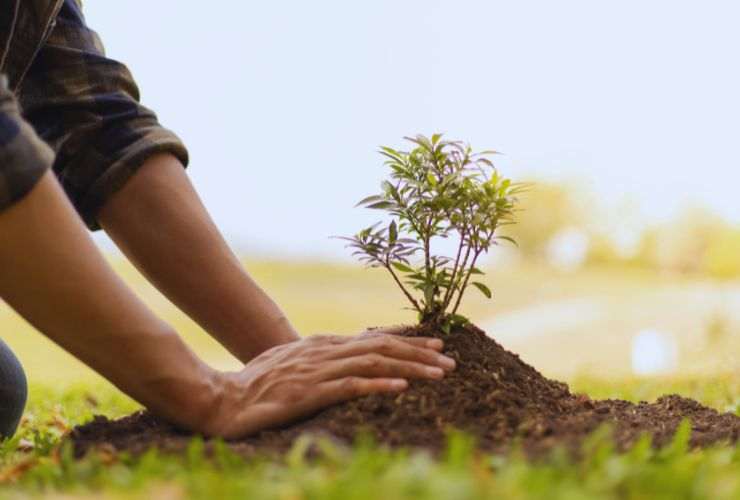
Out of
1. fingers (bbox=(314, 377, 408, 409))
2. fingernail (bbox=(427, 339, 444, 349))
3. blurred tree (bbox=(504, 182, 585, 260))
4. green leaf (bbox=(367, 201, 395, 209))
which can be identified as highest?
blurred tree (bbox=(504, 182, 585, 260))

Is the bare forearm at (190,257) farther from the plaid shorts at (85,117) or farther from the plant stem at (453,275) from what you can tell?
the plant stem at (453,275)

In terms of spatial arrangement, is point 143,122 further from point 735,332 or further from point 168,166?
point 735,332

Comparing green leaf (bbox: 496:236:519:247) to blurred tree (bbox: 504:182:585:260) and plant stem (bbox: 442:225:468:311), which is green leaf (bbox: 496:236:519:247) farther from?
blurred tree (bbox: 504:182:585:260)

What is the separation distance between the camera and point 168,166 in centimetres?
284

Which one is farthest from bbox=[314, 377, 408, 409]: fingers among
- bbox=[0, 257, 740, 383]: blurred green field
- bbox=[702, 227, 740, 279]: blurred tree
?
bbox=[702, 227, 740, 279]: blurred tree

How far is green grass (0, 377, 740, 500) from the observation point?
1334 mm

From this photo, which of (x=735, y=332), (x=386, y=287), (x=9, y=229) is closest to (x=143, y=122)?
(x=9, y=229)

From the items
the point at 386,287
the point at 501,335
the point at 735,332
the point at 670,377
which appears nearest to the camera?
the point at 670,377

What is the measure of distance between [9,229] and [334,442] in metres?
0.84

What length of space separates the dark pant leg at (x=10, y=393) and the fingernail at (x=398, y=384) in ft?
5.57

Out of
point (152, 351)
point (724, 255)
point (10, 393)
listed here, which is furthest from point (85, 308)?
point (724, 255)

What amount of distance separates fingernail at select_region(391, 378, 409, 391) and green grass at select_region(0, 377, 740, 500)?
1.07 ft

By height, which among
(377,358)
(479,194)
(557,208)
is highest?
(557,208)

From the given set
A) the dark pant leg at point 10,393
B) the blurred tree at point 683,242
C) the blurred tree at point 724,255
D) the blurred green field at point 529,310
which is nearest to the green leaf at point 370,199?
the dark pant leg at point 10,393
